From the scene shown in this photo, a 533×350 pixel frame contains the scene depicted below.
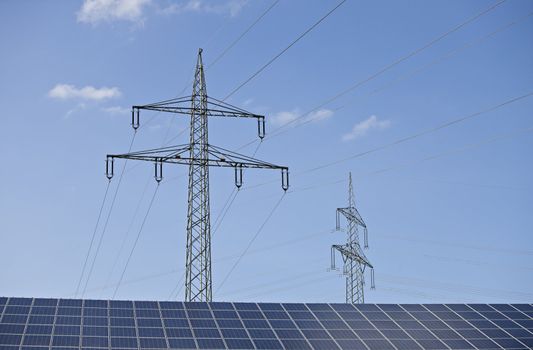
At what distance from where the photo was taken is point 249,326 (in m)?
40.3

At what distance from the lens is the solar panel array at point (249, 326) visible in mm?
37688

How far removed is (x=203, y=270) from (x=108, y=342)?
10.00 m

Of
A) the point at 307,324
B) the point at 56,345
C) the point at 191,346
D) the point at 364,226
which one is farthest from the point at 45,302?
the point at 364,226

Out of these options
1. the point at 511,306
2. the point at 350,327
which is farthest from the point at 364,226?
the point at 350,327

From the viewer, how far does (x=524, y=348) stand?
134ft

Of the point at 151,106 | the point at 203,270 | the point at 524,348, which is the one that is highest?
the point at 151,106

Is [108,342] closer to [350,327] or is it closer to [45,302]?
[45,302]

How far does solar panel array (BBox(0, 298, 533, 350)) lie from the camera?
124ft

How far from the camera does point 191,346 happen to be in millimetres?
37500

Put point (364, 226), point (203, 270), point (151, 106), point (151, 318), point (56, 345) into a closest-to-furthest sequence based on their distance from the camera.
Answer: point (56, 345) → point (151, 318) → point (203, 270) → point (151, 106) → point (364, 226)

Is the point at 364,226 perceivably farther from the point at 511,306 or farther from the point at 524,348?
the point at 524,348

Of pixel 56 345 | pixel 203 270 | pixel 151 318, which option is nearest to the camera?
pixel 56 345

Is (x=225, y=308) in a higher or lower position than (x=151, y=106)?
lower

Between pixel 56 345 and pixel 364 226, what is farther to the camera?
pixel 364 226
